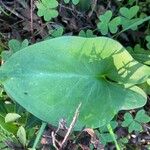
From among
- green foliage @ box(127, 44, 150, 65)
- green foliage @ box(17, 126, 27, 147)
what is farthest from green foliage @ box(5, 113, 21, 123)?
green foliage @ box(127, 44, 150, 65)

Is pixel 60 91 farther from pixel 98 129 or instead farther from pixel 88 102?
pixel 98 129

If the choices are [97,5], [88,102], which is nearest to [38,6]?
[97,5]

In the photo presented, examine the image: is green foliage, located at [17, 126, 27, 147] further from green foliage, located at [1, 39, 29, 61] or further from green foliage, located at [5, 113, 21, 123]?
green foliage, located at [1, 39, 29, 61]

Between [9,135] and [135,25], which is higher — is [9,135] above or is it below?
below

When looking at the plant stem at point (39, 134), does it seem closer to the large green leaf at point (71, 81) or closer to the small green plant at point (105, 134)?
the large green leaf at point (71, 81)

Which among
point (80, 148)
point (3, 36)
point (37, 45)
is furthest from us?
point (3, 36)

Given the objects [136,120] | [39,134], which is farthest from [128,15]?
[39,134]

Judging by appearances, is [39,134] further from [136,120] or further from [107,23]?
[107,23]
